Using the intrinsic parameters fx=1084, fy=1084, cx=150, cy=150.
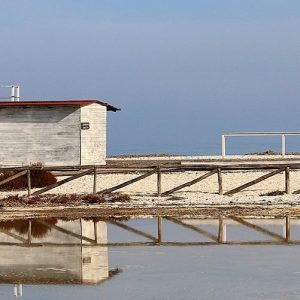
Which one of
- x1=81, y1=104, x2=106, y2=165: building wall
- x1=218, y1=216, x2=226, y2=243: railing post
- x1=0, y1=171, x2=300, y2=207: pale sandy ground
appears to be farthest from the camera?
x1=81, y1=104, x2=106, y2=165: building wall

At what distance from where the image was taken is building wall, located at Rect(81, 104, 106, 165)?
4491cm

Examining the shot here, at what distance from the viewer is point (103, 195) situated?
32.0 m

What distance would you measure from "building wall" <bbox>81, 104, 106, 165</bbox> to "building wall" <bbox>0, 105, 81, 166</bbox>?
15.1 inches

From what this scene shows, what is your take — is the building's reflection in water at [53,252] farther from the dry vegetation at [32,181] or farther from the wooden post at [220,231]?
the dry vegetation at [32,181]

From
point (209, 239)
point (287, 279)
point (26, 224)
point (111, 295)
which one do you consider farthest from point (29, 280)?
point (26, 224)

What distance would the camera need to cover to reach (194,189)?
3516 centimetres

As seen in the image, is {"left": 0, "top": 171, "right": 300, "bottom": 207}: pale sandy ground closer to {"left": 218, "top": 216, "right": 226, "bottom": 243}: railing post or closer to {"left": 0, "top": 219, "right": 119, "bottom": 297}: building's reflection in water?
{"left": 218, "top": 216, "right": 226, "bottom": 243}: railing post

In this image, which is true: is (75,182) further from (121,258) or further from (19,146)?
(121,258)

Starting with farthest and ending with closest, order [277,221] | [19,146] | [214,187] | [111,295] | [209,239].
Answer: [19,146] < [214,187] < [277,221] < [209,239] < [111,295]

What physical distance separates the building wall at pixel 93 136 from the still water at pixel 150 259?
61.1 feet

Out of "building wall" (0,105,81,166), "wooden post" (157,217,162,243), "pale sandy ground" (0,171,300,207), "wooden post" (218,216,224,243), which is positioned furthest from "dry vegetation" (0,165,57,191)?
"wooden post" (218,216,224,243)

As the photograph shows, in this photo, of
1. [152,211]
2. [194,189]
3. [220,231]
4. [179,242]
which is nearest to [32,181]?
[194,189]

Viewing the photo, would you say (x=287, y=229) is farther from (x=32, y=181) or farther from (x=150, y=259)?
(x=32, y=181)

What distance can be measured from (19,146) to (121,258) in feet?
86.9
